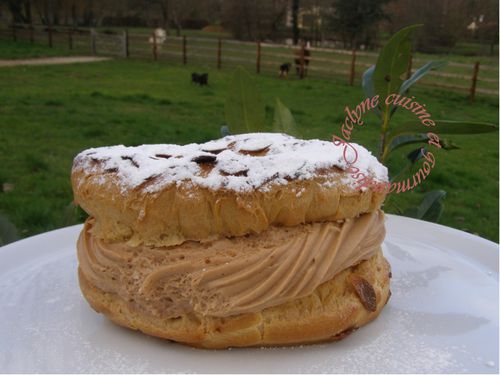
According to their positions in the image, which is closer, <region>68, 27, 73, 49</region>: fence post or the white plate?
the white plate

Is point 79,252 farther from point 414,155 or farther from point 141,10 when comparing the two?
point 141,10

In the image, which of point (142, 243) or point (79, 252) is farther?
point (79, 252)

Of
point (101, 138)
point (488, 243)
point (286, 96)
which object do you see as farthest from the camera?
point (286, 96)

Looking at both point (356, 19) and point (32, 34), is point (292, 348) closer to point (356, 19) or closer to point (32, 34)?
point (32, 34)

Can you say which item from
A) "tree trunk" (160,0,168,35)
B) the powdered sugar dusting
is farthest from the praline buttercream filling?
"tree trunk" (160,0,168,35)

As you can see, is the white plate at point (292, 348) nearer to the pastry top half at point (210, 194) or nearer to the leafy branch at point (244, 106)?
the pastry top half at point (210, 194)

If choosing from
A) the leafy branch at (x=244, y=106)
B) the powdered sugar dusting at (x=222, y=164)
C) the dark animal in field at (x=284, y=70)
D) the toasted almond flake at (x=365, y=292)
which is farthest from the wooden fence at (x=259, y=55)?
the toasted almond flake at (x=365, y=292)

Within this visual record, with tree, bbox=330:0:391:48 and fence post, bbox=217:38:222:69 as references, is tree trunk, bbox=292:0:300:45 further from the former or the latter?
fence post, bbox=217:38:222:69

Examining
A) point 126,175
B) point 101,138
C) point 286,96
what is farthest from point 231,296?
point 286,96
